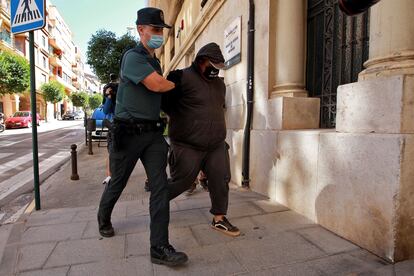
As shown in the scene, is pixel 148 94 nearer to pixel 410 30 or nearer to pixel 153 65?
pixel 153 65

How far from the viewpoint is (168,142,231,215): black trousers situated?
2977 millimetres

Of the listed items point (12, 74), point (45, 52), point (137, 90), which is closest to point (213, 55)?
point (137, 90)

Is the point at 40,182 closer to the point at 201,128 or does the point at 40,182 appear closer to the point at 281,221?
the point at 201,128

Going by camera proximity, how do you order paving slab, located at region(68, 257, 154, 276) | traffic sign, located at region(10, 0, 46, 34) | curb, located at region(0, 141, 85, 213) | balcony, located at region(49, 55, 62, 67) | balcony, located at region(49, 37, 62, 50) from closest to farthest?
paving slab, located at region(68, 257, 154, 276) → traffic sign, located at region(10, 0, 46, 34) → curb, located at region(0, 141, 85, 213) → balcony, located at region(49, 55, 62, 67) → balcony, located at region(49, 37, 62, 50)

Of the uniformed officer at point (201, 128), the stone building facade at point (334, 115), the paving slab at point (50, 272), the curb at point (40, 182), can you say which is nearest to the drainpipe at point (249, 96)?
the stone building facade at point (334, 115)

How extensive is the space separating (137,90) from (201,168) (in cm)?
103

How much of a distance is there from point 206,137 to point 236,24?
129 inches

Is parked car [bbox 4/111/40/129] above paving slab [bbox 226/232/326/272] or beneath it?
above

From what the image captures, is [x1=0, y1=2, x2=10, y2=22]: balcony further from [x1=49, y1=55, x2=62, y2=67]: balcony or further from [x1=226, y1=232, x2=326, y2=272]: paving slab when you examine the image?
[x1=226, y1=232, x2=326, y2=272]: paving slab

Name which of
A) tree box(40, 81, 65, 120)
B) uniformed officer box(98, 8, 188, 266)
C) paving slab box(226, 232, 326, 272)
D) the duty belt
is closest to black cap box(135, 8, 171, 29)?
uniformed officer box(98, 8, 188, 266)

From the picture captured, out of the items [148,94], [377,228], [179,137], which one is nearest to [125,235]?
[179,137]

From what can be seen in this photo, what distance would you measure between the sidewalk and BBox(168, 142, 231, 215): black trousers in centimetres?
38

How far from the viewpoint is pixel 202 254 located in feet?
8.49

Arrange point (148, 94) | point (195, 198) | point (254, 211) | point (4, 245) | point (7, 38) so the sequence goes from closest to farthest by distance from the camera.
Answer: point (148, 94) → point (4, 245) → point (254, 211) → point (195, 198) → point (7, 38)
